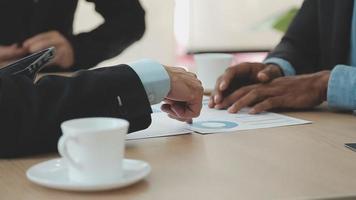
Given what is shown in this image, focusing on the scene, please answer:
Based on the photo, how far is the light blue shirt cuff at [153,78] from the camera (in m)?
1.18

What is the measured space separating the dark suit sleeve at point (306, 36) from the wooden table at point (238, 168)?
66 centimetres

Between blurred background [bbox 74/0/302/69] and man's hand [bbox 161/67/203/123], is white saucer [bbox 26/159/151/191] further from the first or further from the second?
blurred background [bbox 74/0/302/69]

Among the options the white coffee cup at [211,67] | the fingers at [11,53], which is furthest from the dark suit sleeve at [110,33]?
the white coffee cup at [211,67]

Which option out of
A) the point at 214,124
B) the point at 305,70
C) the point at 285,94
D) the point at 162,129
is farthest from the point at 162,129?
the point at 305,70

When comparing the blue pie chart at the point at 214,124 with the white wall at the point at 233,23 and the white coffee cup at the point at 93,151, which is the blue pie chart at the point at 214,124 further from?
the white wall at the point at 233,23

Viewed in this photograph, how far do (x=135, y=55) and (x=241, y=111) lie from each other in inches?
70.8

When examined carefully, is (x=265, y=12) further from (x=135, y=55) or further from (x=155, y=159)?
(x=155, y=159)

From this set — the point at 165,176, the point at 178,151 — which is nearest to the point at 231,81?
the point at 178,151

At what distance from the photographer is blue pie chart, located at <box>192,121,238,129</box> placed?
4.22 feet

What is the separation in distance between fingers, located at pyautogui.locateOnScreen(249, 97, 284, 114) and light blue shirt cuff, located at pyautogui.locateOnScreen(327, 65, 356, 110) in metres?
0.12

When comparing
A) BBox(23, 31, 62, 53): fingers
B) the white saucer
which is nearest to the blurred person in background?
the white saucer

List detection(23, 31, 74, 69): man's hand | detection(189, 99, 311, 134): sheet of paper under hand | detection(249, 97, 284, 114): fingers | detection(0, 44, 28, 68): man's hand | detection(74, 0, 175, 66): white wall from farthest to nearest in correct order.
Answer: detection(74, 0, 175, 66): white wall, detection(23, 31, 74, 69): man's hand, detection(0, 44, 28, 68): man's hand, detection(249, 97, 284, 114): fingers, detection(189, 99, 311, 134): sheet of paper under hand

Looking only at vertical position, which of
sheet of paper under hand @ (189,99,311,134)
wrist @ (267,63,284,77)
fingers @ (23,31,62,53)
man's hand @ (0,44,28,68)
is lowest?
sheet of paper under hand @ (189,99,311,134)

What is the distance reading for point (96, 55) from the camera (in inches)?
95.0
